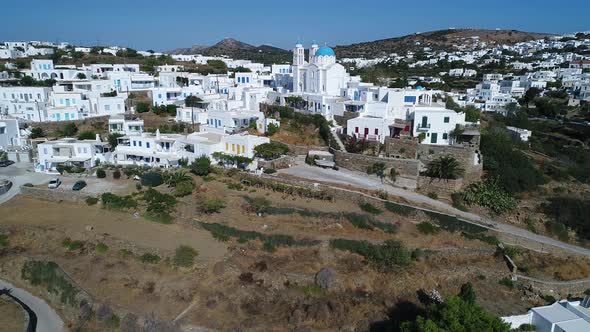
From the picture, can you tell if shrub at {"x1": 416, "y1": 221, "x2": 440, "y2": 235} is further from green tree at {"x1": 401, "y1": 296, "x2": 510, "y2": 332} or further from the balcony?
green tree at {"x1": 401, "y1": 296, "x2": 510, "y2": 332}

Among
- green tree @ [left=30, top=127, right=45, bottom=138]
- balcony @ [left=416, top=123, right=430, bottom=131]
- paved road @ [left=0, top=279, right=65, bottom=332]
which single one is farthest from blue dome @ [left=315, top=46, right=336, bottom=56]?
paved road @ [left=0, top=279, right=65, bottom=332]

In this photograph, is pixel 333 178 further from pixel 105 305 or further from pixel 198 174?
pixel 105 305

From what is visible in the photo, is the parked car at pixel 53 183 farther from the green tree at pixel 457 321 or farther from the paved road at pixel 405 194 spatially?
the green tree at pixel 457 321

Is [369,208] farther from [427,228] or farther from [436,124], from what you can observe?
[436,124]

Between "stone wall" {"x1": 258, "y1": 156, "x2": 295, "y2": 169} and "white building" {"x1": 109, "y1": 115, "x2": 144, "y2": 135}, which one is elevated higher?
"white building" {"x1": 109, "y1": 115, "x2": 144, "y2": 135}

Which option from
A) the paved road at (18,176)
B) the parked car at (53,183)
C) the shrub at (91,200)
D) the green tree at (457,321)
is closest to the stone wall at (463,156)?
the green tree at (457,321)

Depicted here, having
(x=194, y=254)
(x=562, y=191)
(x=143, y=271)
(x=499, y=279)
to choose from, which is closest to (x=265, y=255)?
(x=194, y=254)
